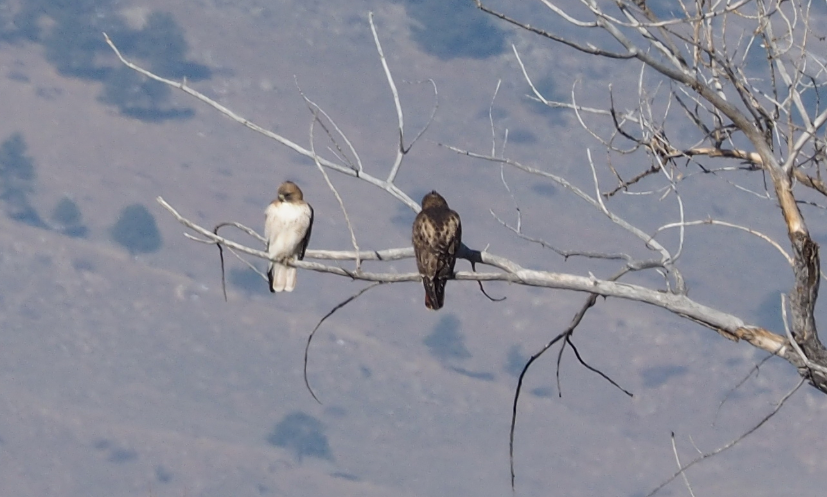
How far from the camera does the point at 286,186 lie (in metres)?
8.80

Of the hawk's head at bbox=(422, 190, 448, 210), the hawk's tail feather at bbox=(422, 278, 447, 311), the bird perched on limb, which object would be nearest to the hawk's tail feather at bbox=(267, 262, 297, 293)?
the bird perched on limb

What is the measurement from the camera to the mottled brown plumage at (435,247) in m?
6.95

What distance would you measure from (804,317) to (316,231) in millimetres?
62826

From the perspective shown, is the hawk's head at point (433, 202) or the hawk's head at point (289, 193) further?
the hawk's head at point (289, 193)

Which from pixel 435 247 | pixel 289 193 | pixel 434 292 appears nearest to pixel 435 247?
pixel 435 247

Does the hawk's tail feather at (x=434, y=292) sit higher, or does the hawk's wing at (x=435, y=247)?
the hawk's wing at (x=435, y=247)

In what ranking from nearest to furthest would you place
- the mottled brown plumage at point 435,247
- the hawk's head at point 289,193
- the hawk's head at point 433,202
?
the mottled brown plumage at point 435,247 < the hawk's head at point 433,202 < the hawk's head at point 289,193

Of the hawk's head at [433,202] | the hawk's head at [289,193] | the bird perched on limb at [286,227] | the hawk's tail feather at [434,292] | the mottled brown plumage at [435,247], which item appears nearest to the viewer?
the mottled brown plumage at [435,247]

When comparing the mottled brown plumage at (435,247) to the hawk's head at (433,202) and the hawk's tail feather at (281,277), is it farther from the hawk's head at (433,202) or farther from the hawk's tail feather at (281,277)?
the hawk's tail feather at (281,277)

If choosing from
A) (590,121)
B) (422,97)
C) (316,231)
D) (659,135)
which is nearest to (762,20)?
(659,135)

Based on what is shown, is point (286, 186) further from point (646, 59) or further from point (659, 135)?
point (646, 59)

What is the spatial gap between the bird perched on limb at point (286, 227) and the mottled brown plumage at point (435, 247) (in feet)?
5.25

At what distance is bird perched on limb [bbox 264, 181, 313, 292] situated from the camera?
8664 mm

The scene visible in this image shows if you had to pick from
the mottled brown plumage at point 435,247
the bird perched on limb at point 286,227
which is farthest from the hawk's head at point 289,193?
the mottled brown plumage at point 435,247
